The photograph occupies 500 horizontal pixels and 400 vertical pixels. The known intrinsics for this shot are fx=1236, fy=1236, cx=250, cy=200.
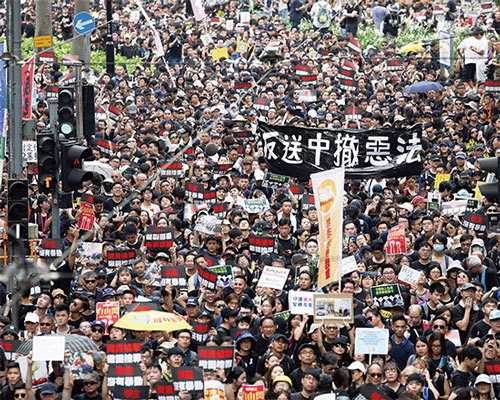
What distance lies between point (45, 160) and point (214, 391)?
172 inches

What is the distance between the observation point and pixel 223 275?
46.8 ft

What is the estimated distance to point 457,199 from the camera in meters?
17.6

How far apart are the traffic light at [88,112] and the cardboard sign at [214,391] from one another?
6.19m

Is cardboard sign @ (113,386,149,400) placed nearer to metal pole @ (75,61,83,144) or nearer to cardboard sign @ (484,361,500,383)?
cardboard sign @ (484,361,500,383)

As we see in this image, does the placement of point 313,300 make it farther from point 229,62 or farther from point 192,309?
point 229,62

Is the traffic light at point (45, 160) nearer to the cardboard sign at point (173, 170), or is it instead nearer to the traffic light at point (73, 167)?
the traffic light at point (73, 167)

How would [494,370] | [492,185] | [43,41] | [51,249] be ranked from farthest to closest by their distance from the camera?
[43,41] < [51,249] < [494,370] < [492,185]

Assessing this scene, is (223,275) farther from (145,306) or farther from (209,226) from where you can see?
(209,226)

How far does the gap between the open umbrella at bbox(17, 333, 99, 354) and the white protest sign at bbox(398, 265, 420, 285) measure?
379 cm

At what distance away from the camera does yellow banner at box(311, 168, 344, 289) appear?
13.9 meters

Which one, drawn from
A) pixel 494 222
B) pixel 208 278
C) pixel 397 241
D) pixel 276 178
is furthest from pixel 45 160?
pixel 494 222

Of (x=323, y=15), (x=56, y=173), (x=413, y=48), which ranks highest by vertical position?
(x=323, y=15)

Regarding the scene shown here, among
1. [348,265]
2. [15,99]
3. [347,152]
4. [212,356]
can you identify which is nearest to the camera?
[212,356]

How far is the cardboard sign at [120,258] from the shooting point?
50.1 feet
